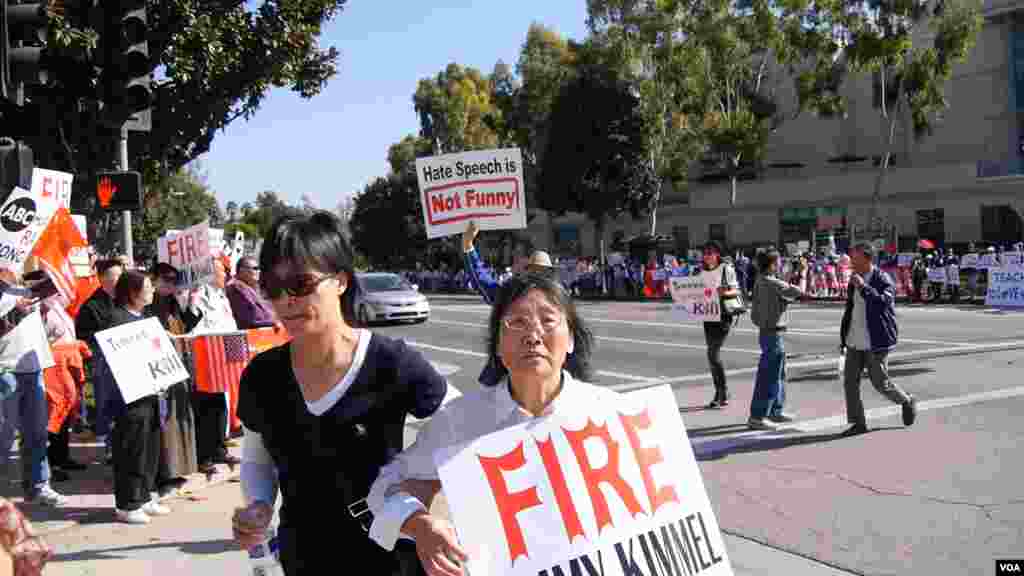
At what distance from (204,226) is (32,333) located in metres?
1.78

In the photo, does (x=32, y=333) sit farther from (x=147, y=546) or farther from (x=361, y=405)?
(x=361, y=405)

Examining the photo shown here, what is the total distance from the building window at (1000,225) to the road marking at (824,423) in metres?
29.6

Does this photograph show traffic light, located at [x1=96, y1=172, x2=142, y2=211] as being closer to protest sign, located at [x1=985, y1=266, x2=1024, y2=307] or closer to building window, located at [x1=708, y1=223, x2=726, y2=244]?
protest sign, located at [x1=985, y1=266, x2=1024, y2=307]

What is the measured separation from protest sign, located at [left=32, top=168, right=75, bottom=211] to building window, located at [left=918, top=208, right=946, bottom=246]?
A: 3786 cm

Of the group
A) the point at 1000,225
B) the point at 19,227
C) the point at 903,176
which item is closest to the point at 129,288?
the point at 19,227

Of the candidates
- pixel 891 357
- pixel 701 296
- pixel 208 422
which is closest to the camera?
pixel 208 422

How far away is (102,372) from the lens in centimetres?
625

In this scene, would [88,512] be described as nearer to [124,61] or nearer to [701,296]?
[124,61]

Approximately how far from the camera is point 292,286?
2.43 m

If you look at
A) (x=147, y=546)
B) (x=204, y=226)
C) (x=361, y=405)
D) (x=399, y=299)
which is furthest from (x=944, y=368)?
(x=399, y=299)

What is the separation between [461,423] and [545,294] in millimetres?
420

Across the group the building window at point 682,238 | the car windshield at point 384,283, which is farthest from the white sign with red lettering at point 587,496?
the building window at point 682,238

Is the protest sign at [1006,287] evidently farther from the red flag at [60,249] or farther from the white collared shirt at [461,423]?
the white collared shirt at [461,423]

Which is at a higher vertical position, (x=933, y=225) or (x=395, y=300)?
(x=933, y=225)
